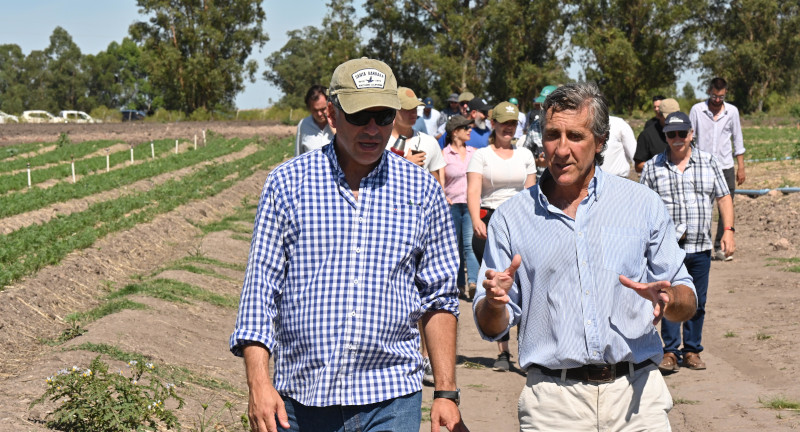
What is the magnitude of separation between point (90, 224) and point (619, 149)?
7829 millimetres

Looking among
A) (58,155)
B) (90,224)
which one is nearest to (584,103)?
(90,224)

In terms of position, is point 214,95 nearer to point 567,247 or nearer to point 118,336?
point 118,336

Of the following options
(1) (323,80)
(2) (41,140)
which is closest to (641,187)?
(2) (41,140)

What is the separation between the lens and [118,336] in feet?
28.0

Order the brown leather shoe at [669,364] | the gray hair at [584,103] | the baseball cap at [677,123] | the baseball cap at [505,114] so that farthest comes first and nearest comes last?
the baseball cap at [505,114] < the brown leather shoe at [669,364] < the baseball cap at [677,123] < the gray hair at [584,103]

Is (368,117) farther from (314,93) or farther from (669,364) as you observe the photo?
(669,364)

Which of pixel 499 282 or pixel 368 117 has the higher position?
pixel 368 117

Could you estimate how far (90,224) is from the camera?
48.7 ft

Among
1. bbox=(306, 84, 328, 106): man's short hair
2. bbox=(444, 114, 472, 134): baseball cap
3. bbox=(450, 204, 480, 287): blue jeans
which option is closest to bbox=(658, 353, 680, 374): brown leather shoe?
bbox=(450, 204, 480, 287): blue jeans

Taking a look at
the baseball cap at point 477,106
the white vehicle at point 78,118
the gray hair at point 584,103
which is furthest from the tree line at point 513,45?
the gray hair at point 584,103

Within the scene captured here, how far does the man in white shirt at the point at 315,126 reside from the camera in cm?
841

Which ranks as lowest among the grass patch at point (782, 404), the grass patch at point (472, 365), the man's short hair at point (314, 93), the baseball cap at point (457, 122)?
the grass patch at point (472, 365)

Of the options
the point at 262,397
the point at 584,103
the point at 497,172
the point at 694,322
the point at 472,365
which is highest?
the point at 584,103

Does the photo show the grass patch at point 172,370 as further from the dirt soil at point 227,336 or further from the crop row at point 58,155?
the crop row at point 58,155
